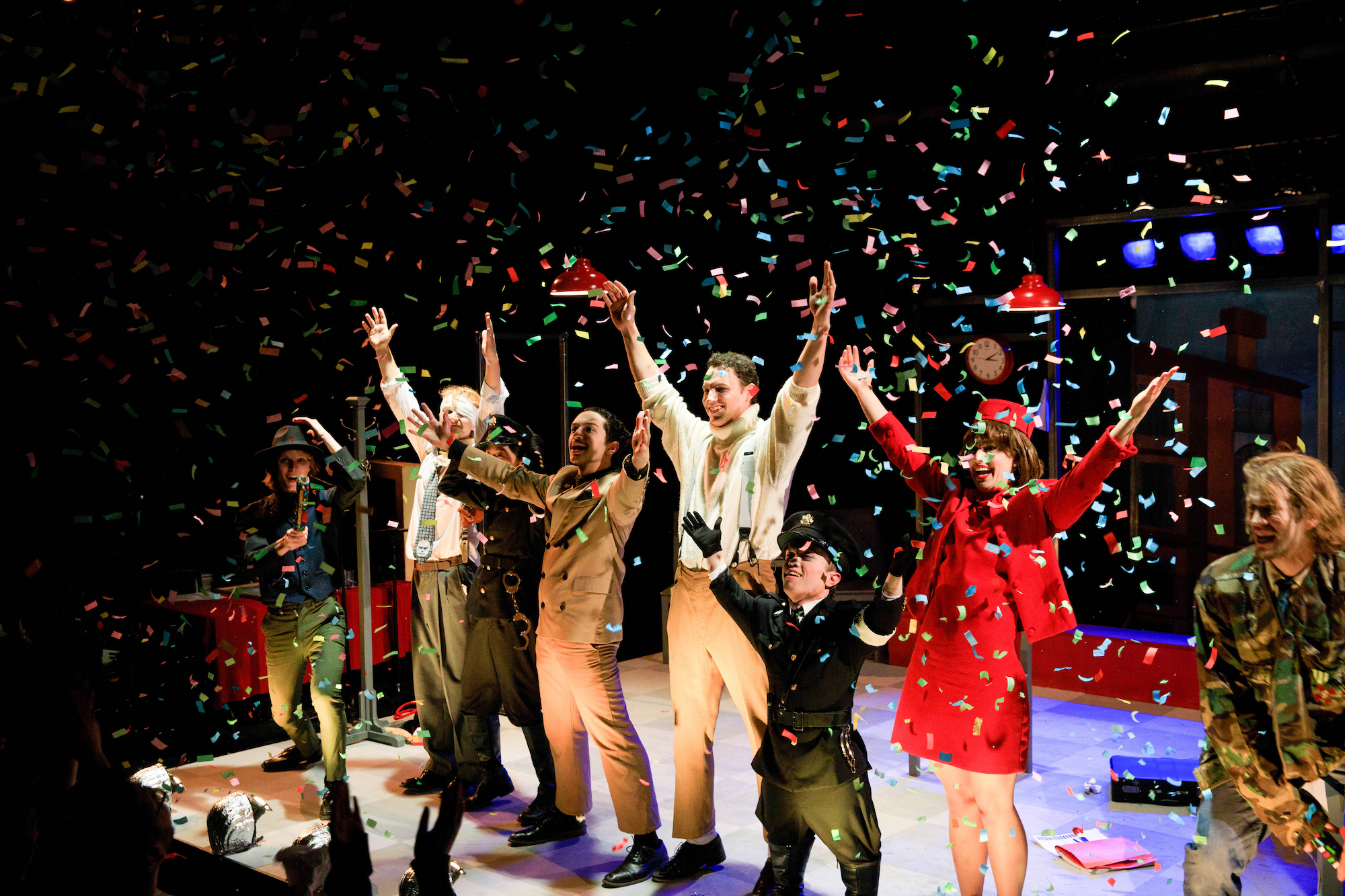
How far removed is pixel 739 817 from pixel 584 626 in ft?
3.93

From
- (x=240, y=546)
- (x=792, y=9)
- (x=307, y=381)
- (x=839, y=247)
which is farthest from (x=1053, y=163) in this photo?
(x=240, y=546)

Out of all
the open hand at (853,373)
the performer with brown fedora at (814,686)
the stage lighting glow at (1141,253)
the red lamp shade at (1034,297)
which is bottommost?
the performer with brown fedora at (814,686)

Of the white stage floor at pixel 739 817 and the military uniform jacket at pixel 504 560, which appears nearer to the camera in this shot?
the white stage floor at pixel 739 817

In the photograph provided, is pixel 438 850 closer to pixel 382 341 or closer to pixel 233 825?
pixel 233 825

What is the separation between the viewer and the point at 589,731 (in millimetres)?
4188

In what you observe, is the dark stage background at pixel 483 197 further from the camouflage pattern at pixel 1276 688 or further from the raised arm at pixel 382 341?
the camouflage pattern at pixel 1276 688

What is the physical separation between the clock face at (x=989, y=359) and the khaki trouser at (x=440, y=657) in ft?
17.5

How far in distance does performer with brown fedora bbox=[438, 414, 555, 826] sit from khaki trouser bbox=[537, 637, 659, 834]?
0.24 metres

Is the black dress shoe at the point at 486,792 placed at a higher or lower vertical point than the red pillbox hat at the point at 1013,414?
lower

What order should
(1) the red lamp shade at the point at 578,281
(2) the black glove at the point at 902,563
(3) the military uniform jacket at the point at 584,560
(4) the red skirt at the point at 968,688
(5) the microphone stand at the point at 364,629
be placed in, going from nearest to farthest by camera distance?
(2) the black glove at the point at 902,563, (4) the red skirt at the point at 968,688, (3) the military uniform jacket at the point at 584,560, (5) the microphone stand at the point at 364,629, (1) the red lamp shade at the point at 578,281

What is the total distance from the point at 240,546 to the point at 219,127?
2.39m

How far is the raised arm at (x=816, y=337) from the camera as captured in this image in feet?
12.0

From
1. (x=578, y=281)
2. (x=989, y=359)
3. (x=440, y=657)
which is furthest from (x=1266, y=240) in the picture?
(x=440, y=657)

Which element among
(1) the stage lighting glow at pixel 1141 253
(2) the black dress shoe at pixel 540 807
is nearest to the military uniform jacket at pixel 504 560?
(2) the black dress shoe at pixel 540 807
